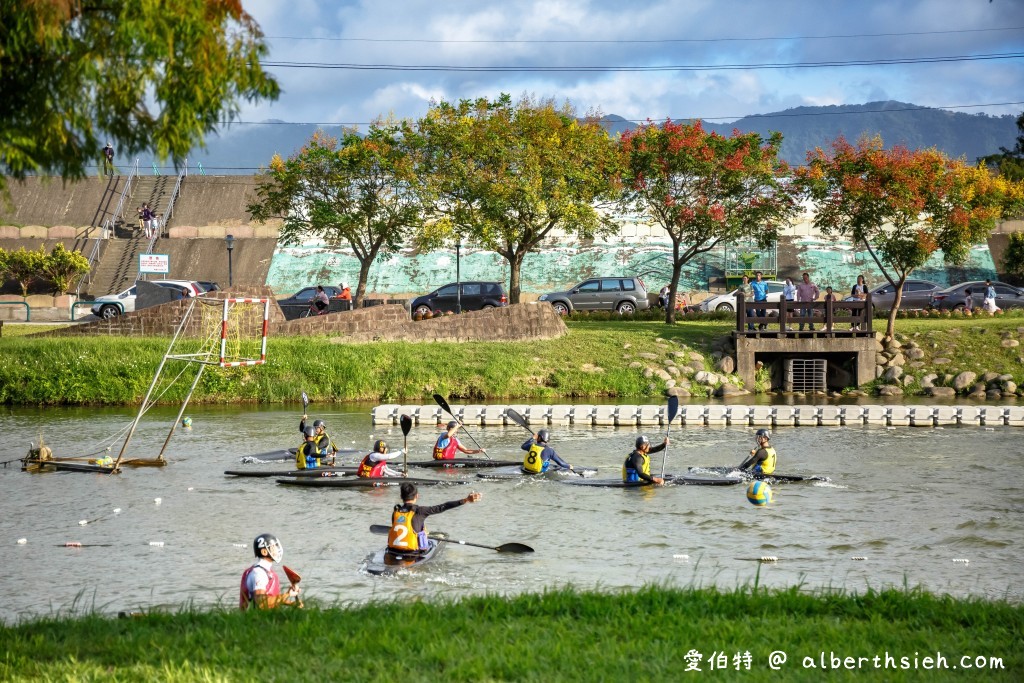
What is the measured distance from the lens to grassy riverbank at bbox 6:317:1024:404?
32.4m

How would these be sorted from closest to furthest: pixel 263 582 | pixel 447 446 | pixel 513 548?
pixel 263 582
pixel 513 548
pixel 447 446

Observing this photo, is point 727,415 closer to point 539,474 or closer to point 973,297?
point 539,474

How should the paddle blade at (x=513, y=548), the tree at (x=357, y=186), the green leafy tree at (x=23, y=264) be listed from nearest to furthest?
the paddle blade at (x=513, y=548)
the tree at (x=357, y=186)
the green leafy tree at (x=23, y=264)

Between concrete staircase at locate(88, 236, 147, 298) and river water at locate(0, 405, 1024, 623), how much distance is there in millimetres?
30558

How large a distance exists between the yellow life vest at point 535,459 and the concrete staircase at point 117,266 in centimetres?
3813

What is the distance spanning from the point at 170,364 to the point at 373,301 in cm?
1555

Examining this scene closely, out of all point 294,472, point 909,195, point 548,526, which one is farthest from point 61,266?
point 548,526

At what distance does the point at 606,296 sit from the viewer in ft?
151

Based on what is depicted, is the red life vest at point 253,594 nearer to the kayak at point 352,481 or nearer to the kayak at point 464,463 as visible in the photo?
the kayak at point 352,481

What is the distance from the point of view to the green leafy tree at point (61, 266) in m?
53.1

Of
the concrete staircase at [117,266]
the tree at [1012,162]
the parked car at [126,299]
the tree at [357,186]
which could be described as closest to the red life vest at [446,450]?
the tree at [357,186]

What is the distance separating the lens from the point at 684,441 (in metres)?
25.7

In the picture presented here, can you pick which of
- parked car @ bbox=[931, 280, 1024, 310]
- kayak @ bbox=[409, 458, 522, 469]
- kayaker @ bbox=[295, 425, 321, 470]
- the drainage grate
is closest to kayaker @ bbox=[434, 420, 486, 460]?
kayak @ bbox=[409, 458, 522, 469]

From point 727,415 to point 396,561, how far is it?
1624 centimetres
